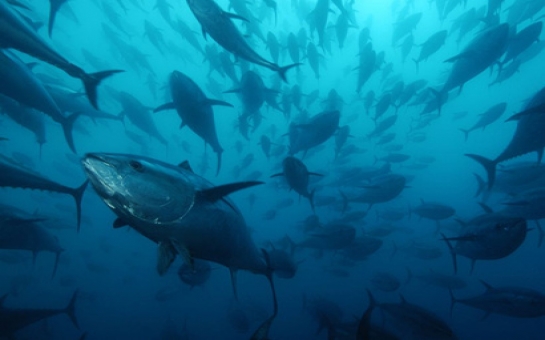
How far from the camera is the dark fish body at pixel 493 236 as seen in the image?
138 inches

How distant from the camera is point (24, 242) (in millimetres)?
4473

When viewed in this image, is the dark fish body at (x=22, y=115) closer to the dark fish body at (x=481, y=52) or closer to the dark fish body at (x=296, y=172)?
the dark fish body at (x=296, y=172)

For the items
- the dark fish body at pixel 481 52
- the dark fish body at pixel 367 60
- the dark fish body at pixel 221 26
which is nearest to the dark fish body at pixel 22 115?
the dark fish body at pixel 221 26

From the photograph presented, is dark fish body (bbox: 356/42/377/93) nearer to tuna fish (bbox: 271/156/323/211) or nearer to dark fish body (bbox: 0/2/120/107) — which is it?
tuna fish (bbox: 271/156/323/211)

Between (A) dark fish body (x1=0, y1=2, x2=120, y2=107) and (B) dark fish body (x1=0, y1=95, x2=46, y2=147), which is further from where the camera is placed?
(B) dark fish body (x1=0, y1=95, x2=46, y2=147)

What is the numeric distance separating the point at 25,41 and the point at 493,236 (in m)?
5.88

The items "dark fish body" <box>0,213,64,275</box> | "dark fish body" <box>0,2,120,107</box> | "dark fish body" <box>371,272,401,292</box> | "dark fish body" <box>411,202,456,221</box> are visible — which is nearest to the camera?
"dark fish body" <box>0,2,120,107</box>

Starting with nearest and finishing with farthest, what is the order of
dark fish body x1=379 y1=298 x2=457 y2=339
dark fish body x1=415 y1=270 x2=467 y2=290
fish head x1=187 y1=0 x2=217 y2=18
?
1. fish head x1=187 y1=0 x2=217 y2=18
2. dark fish body x1=379 y1=298 x2=457 y2=339
3. dark fish body x1=415 y1=270 x2=467 y2=290

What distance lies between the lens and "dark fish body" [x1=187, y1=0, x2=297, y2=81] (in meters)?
2.99

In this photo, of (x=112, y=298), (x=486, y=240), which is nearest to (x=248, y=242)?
(x=486, y=240)

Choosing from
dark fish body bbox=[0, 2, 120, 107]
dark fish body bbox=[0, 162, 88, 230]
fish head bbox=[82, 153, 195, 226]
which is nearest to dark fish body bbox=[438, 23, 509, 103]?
fish head bbox=[82, 153, 195, 226]

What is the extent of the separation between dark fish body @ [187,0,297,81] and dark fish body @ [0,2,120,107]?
Result: 3.89ft

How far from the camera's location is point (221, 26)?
311cm

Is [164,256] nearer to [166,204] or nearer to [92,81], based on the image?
[166,204]
